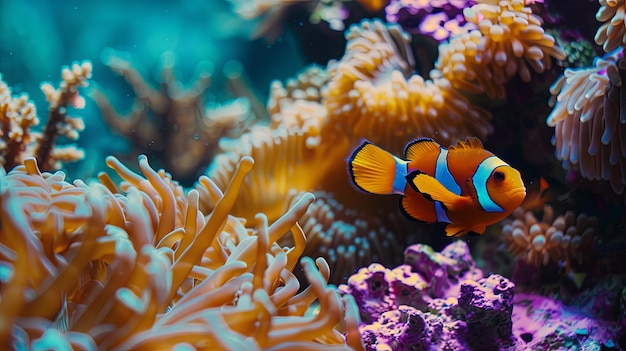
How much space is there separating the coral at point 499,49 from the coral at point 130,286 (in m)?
1.42

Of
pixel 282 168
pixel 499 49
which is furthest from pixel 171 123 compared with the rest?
pixel 499 49

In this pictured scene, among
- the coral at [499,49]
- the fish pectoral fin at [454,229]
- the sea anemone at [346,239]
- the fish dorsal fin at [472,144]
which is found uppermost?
the fish dorsal fin at [472,144]

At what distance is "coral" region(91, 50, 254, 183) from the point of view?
12.7ft

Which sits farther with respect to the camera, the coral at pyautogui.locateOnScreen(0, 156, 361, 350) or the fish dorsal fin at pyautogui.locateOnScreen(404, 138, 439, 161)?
the fish dorsal fin at pyautogui.locateOnScreen(404, 138, 439, 161)

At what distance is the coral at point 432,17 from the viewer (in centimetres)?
284

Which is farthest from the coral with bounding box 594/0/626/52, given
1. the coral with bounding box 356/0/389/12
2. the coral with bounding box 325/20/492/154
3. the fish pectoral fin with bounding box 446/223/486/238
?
the coral with bounding box 356/0/389/12

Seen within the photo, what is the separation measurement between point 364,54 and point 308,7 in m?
1.17

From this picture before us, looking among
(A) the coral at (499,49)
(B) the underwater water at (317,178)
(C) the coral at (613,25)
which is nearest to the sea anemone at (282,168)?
(B) the underwater water at (317,178)

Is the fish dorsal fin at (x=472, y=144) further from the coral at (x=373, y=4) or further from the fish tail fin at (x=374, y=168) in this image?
the coral at (x=373, y=4)

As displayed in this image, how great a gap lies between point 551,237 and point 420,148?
100 centimetres

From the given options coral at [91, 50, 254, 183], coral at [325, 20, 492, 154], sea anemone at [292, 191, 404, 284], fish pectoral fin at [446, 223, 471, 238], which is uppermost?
fish pectoral fin at [446, 223, 471, 238]

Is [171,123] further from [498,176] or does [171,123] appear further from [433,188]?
[498,176]

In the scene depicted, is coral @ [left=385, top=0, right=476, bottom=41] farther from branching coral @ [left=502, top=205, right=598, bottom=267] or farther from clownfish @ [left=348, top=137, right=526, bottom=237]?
clownfish @ [left=348, top=137, right=526, bottom=237]

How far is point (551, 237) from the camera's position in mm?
2238
